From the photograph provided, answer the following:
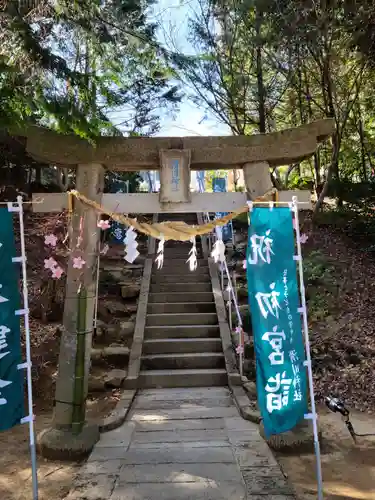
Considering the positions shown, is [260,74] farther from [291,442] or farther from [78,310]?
[291,442]

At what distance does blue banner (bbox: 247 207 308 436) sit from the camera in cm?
407

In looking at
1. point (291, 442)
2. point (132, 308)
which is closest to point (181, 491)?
point (291, 442)

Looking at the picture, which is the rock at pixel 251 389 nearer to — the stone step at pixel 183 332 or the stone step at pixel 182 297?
the stone step at pixel 183 332

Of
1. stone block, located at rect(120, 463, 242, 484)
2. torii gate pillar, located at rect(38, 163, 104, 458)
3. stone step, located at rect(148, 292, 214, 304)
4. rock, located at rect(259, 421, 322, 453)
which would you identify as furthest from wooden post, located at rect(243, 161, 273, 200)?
stone step, located at rect(148, 292, 214, 304)

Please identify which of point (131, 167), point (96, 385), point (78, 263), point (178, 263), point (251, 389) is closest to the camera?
point (78, 263)

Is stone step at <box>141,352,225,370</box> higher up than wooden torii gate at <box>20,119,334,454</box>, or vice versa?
wooden torii gate at <box>20,119,334,454</box>

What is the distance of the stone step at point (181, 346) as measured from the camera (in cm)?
800

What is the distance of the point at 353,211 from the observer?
41.3 feet

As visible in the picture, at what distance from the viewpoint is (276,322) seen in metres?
4.14

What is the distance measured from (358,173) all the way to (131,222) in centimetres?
1431

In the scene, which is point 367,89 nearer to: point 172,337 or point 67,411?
point 172,337

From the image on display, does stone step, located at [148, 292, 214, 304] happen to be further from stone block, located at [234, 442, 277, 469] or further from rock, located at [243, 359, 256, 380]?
stone block, located at [234, 442, 277, 469]

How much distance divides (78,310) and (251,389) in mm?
3114

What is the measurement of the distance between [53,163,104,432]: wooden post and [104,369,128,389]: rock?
2007 millimetres
